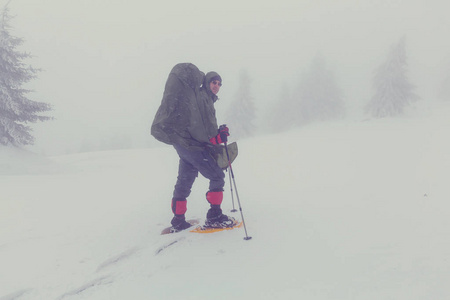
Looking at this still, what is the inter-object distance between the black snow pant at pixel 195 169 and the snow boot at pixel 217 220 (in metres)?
0.34

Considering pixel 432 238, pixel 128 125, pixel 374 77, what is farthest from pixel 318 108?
pixel 128 125

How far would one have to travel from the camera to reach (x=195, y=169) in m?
4.32

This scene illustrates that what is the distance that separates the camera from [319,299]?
2.25 metres

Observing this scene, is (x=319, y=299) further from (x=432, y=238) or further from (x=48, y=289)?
(x=48, y=289)

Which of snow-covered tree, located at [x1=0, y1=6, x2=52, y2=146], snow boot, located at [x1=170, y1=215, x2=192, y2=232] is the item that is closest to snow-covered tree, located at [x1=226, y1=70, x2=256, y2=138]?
snow-covered tree, located at [x1=0, y1=6, x2=52, y2=146]

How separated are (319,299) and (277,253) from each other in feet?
3.09

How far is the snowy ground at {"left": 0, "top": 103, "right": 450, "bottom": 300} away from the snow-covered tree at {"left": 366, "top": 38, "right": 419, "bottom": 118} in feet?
98.2

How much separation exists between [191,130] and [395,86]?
3630cm

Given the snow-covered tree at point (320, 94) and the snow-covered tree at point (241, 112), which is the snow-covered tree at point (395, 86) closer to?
the snow-covered tree at point (320, 94)

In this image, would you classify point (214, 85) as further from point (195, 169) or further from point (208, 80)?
point (195, 169)

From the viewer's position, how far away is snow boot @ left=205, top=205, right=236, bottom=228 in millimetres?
4043

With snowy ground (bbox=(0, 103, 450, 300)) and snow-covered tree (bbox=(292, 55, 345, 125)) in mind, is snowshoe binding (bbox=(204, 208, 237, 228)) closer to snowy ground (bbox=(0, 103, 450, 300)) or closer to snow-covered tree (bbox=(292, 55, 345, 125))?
snowy ground (bbox=(0, 103, 450, 300))

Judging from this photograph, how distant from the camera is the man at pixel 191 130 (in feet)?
12.7

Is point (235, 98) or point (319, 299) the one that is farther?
point (235, 98)
